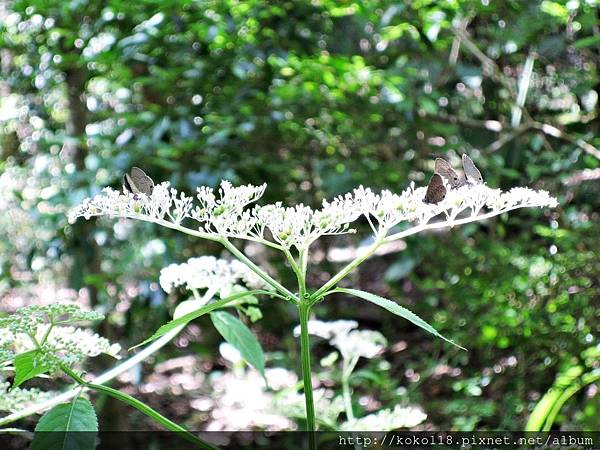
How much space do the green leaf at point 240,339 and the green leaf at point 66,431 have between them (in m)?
0.23

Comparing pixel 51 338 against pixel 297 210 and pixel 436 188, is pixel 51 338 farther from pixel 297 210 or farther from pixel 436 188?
pixel 436 188

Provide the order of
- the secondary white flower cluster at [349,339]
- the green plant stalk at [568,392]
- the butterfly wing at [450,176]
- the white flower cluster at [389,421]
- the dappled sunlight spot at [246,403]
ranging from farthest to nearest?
the dappled sunlight spot at [246,403], the green plant stalk at [568,392], the secondary white flower cluster at [349,339], the white flower cluster at [389,421], the butterfly wing at [450,176]

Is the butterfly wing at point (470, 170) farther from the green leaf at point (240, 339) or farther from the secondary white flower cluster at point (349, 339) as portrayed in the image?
the secondary white flower cluster at point (349, 339)

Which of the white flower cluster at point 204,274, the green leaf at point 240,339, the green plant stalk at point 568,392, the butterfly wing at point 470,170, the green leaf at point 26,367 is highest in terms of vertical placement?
the butterfly wing at point 470,170

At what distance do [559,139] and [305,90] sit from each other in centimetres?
69

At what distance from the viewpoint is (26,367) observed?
606mm

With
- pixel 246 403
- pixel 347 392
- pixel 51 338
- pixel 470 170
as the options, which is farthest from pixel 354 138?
pixel 51 338

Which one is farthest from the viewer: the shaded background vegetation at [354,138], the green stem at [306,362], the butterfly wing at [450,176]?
the shaded background vegetation at [354,138]

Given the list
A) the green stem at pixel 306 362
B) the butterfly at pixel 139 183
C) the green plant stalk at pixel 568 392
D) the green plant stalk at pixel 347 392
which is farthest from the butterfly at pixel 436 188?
the green plant stalk at pixel 568 392

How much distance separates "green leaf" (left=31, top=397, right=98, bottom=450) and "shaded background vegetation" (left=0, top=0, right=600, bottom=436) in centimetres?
92

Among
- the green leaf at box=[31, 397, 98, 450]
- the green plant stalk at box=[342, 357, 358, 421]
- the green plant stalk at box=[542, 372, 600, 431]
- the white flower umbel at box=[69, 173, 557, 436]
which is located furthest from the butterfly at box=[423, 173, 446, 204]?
the green plant stalk at box=[542, 372, 600, 431]

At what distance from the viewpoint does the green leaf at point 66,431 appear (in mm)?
572

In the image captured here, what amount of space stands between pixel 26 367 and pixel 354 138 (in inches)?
56.0

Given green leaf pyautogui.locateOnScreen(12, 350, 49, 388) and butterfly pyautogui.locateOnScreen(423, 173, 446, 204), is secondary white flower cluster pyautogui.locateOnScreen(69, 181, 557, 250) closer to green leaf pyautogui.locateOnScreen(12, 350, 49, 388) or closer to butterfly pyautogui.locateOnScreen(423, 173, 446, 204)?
butterfly pyautogui.locateOnScreen(423, 173, 446, 204)
